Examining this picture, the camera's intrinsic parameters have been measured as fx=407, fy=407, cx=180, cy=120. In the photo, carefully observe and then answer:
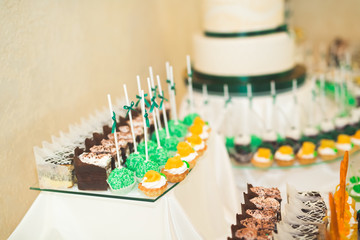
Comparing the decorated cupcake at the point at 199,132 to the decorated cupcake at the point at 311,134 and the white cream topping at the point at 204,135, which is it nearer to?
the white cream topping at the point at 204,135

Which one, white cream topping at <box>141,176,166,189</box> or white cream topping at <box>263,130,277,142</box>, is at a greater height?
white cream topping at <box>141,176,166,189</box>

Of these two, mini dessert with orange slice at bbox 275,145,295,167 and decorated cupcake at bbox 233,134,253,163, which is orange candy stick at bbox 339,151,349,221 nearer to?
mini dessert with orange slice at bbox 275,145,295,167

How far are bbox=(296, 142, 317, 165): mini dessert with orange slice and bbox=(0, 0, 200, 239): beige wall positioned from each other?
1740mm

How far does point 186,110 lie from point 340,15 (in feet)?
12.1

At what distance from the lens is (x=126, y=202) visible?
84.3 inches

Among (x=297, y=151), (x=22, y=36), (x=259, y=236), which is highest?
(x=22, y=36)

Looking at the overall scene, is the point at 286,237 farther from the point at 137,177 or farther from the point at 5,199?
the point at 5,199

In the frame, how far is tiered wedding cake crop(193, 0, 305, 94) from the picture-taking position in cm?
374

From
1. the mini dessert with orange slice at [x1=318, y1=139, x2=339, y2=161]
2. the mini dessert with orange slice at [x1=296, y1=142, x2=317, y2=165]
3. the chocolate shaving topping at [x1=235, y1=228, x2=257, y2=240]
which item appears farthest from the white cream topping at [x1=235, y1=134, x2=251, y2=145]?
the chocolate shaving topping at [x1=235, y1=228, x2=257, y2=240]

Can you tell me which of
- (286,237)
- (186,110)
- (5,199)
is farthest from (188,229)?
(186,110)

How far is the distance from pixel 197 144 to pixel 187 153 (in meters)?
0.22

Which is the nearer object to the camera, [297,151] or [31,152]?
[31,152]

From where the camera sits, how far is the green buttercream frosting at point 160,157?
7.80ft

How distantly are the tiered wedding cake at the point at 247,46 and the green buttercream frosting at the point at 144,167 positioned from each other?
5.69 ft
